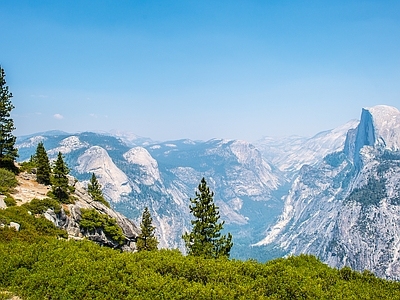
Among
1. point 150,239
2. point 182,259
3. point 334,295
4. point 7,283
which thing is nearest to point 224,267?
point 182,259

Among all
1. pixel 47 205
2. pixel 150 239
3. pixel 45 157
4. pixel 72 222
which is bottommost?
pixel 150 239

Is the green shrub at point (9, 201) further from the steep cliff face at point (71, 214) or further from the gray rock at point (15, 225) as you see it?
the gray rock at point (15, 225)

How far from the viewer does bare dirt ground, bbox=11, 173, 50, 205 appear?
3812cm

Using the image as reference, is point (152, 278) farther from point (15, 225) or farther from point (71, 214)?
point (71, 214)

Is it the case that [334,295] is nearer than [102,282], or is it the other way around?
[102,282]

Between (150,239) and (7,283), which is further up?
(7,283)

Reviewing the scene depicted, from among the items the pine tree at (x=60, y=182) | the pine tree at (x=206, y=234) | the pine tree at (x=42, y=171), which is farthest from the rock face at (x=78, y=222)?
the pine tree at (x=206, y=234)

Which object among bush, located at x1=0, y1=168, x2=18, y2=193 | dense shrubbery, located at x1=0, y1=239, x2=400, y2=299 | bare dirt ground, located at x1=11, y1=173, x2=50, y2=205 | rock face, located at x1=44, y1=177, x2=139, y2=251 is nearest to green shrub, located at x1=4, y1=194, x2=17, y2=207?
bare dirt ground, located at x1=11, y1=173, x2=50, y2=205

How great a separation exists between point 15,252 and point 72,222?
22665mm

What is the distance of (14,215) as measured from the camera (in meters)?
30.5

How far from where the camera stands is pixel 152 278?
673 inches

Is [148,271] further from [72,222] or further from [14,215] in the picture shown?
[72,222]

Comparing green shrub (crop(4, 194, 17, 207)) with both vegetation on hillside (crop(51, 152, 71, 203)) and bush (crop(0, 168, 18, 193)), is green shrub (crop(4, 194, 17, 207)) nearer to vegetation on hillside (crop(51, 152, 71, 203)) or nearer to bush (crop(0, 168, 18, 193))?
bush (crop(0, 168, 18, 193))

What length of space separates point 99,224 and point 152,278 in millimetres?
30818
